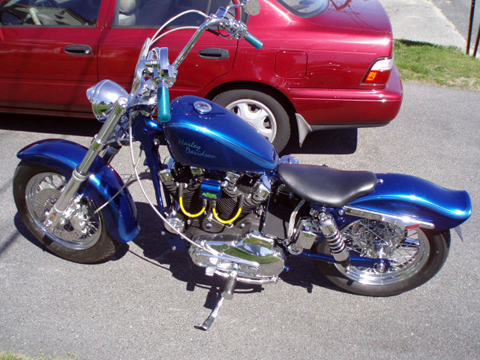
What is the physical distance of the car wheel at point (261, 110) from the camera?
409cm

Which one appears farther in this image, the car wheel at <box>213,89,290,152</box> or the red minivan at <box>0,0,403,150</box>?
the car wheel at <box>213,89,290,152</box>

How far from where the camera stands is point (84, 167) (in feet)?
8.43

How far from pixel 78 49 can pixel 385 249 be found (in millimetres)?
3063

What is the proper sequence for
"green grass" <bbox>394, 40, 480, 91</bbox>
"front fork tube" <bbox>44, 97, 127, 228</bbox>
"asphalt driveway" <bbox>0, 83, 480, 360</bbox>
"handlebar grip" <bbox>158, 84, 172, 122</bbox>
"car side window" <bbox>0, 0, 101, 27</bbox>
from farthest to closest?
"green grass" <bbox>394, 40, 480, 91</bbox>
"car side window" <bbox>0, 0, 101, 27</bbox>
"asphalt driveway" <bbox>0, 83, 480, 360</bbox>
"front fork tube" <bbox>44, 97, 127, 228</bbox>
"handlebar grip" <bbox>158, 84, 172, 122</bbox>

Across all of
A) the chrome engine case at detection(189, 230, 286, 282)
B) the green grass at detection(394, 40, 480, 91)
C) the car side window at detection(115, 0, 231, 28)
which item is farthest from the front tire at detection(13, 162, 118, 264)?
the green grass at detection(394, 40, 480, 91)

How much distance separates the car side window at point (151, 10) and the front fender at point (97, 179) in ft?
5.66

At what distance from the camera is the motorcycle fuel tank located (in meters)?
2.32

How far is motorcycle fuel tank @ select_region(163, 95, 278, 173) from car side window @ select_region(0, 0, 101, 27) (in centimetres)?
224

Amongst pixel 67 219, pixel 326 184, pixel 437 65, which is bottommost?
pixel 437 65

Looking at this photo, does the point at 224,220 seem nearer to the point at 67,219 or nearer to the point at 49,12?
the point at 67,219

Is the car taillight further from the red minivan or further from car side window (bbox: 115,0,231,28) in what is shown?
car side window (bbox: 115,0,231,28)

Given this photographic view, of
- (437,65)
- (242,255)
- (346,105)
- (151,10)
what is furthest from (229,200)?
(437,65)

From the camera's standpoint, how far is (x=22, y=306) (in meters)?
2.77

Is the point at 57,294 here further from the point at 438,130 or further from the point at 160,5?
the point at 438,130
